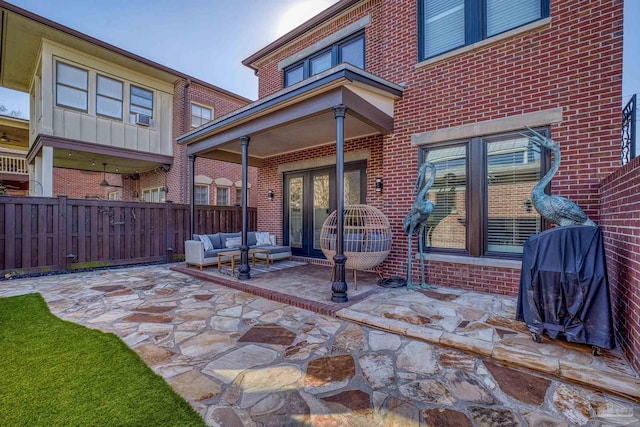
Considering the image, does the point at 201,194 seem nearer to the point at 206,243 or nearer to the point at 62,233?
the point at 62,233

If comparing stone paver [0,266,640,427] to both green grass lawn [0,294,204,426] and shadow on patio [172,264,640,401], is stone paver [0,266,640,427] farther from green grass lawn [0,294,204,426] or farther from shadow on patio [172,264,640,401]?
green grass lawn [0,294,204,426]

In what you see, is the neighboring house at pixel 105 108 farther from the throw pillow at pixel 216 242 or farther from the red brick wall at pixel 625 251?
the red brick wall at pixel 625 251

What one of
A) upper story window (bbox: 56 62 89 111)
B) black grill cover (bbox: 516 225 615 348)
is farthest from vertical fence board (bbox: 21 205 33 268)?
black grill cover (bbox: 516 225 615 348)

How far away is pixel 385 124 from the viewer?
5.44m

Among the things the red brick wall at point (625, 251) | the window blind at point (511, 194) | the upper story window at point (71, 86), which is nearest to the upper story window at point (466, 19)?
the window blind at point (511, 194)

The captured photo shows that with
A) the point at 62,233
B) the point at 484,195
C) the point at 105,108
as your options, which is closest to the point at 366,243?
the point at 484,195

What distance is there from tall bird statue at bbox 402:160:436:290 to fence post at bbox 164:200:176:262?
22.0 ft

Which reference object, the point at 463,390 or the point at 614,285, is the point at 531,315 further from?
the point at 463,390

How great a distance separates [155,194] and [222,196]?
281cm

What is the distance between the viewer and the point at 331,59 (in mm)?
7340

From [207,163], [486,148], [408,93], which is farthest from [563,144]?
[207,163]

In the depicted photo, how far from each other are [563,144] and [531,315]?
2.54 metres

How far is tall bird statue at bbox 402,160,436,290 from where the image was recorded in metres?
4.70

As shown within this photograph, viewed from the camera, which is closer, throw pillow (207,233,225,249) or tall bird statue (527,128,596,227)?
tall bird statue (527,128,596,227)
